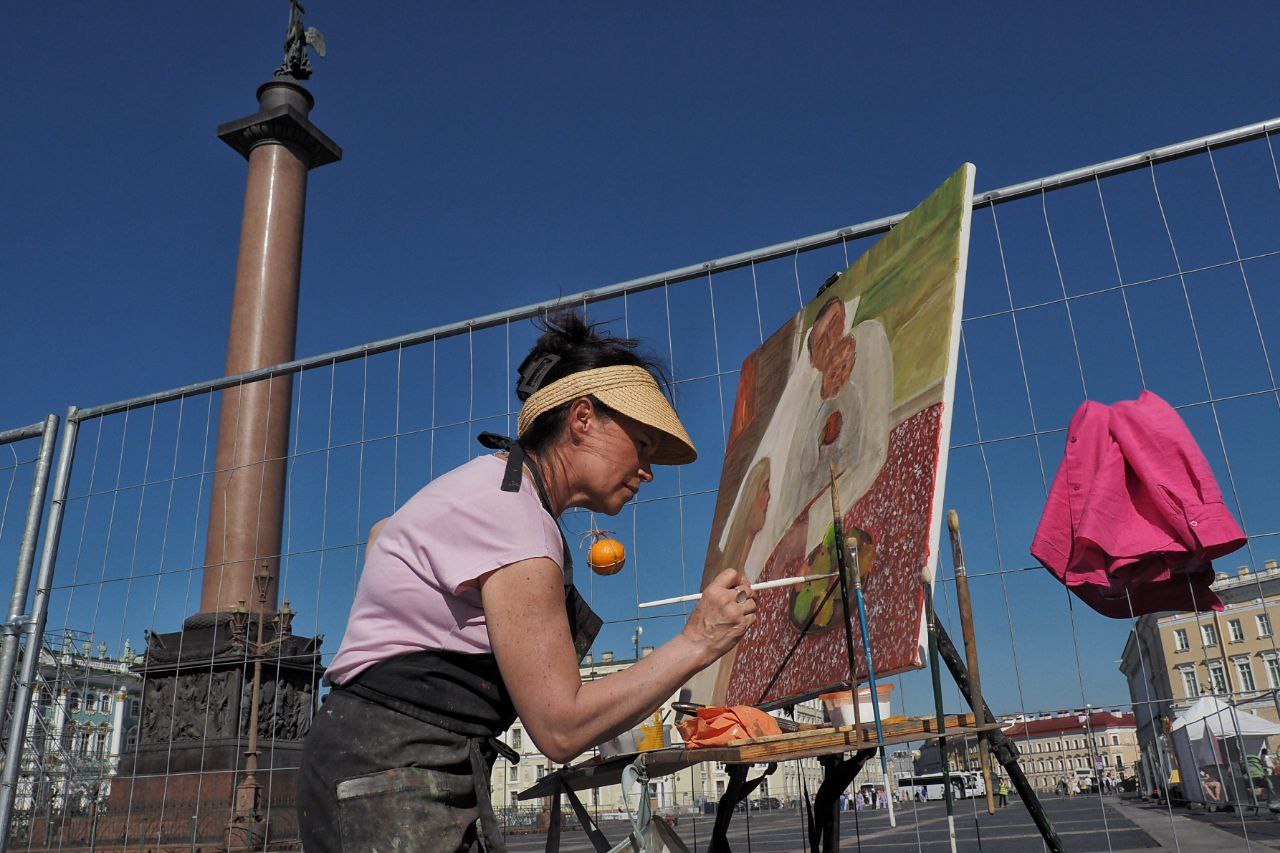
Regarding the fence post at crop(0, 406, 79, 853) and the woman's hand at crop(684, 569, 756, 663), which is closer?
the woman's hand at crop(684, 569, 756, 663)

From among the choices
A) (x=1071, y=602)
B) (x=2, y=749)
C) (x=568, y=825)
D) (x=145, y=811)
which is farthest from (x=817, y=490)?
(x=568, y=825)

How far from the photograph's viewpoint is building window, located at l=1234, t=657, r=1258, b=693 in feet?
11.3

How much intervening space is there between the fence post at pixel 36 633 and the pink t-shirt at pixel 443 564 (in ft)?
15.6

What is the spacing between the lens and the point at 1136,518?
322cm

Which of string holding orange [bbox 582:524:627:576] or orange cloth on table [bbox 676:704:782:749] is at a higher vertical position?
string holding orange [bbox 582:524:627:576]

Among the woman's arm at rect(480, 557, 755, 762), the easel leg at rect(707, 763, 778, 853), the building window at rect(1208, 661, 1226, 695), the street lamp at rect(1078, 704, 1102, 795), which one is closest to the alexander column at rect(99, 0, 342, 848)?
the easel leg at rect(707, 763, 778, 853)

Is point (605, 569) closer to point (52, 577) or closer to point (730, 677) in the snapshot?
point (730, 677)

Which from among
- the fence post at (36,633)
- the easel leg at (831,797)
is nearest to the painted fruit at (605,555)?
the easel leg at (831,797)

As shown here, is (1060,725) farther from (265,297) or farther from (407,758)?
(265,297)

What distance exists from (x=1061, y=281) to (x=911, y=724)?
259 centimetres

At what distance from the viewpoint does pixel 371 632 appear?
1.46m

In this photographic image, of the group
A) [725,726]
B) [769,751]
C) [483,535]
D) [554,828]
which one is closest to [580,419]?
[483,535]

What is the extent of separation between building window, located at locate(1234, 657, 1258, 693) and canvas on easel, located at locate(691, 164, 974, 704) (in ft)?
5.04

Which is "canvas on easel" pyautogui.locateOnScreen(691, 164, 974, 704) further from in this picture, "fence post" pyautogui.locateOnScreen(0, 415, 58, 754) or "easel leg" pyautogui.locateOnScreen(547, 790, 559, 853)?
"fence post" pyautogui.locateOnScreen(0, 415, 58, 754)
